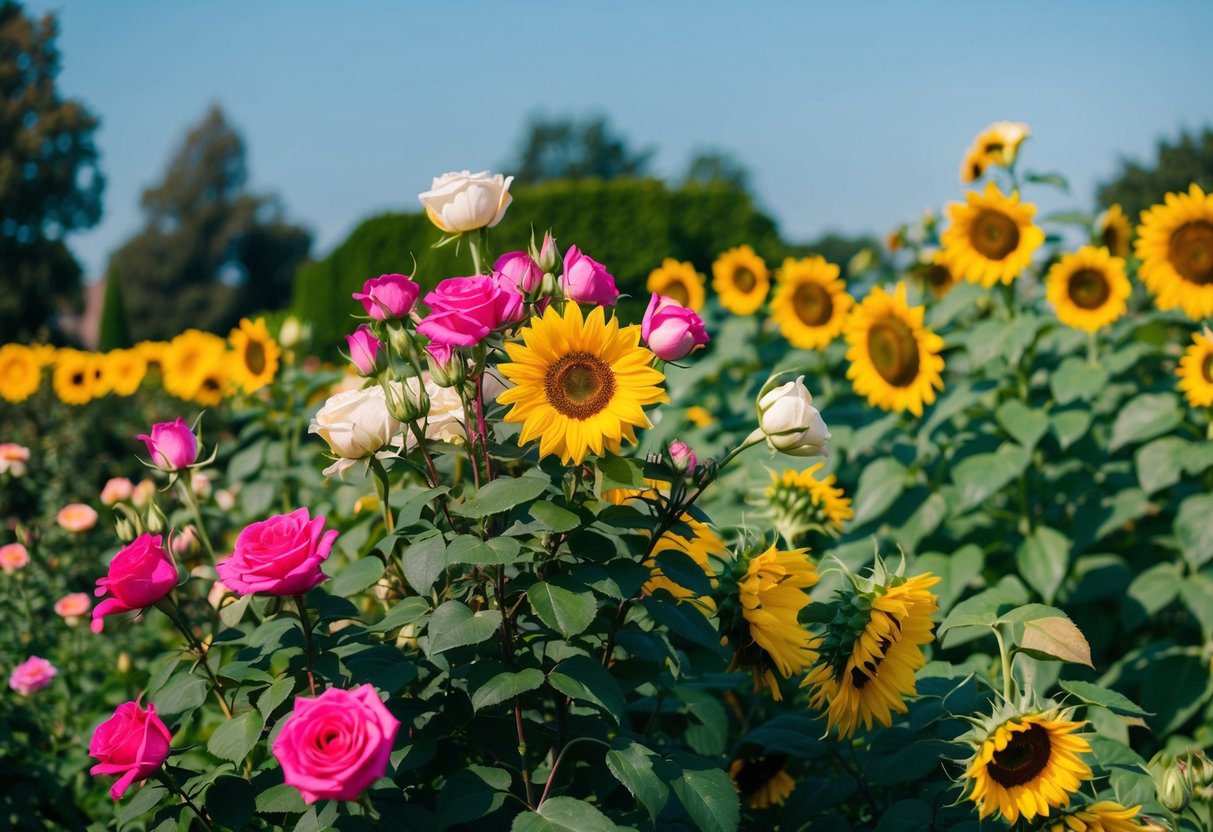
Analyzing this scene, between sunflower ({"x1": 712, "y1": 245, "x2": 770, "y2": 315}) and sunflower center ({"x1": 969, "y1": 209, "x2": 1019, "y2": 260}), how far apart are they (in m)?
1.12

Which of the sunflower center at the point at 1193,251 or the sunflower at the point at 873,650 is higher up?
the sunflower center at the point at 1193,251

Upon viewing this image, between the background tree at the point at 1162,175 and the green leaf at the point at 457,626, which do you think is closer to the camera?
the green leaf at the point at 457,626

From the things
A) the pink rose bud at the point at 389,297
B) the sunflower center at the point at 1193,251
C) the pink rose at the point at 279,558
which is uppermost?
the sunflower center at the point at 1193,251

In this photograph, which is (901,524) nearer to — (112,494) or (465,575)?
(465,575)

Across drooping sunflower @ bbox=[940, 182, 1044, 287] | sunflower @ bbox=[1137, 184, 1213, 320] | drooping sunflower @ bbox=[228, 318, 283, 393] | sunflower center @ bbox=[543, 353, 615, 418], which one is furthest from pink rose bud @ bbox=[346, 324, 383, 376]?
sunflower @ bbox=[1137, 184, 1213, 320]

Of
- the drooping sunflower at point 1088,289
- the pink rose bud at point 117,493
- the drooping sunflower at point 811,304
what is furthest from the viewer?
the drooping sunflower at point 811,304

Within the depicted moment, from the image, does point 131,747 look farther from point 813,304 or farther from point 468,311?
point 813,304

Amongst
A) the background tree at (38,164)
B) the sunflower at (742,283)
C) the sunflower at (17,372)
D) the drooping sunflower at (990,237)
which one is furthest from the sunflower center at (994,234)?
the background tree at (38,164)

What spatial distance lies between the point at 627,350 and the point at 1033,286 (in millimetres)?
3538

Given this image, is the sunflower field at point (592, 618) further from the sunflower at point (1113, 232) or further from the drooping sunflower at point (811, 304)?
the sunflower at point (1113, 232)

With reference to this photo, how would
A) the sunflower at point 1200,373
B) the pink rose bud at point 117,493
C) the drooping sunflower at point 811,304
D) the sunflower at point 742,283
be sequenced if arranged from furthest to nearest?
the sunflower at point 742,283, the drooping sunflower at point 811,304, the pink rose bud at point 117,493, the sunflower at point 1200,373

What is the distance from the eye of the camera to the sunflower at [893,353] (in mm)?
3420

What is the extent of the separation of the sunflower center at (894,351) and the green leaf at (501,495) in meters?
2.09

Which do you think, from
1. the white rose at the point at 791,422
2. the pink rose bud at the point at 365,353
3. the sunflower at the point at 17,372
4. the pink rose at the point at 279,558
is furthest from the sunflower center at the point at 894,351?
the sunflower at the point at 17,372
